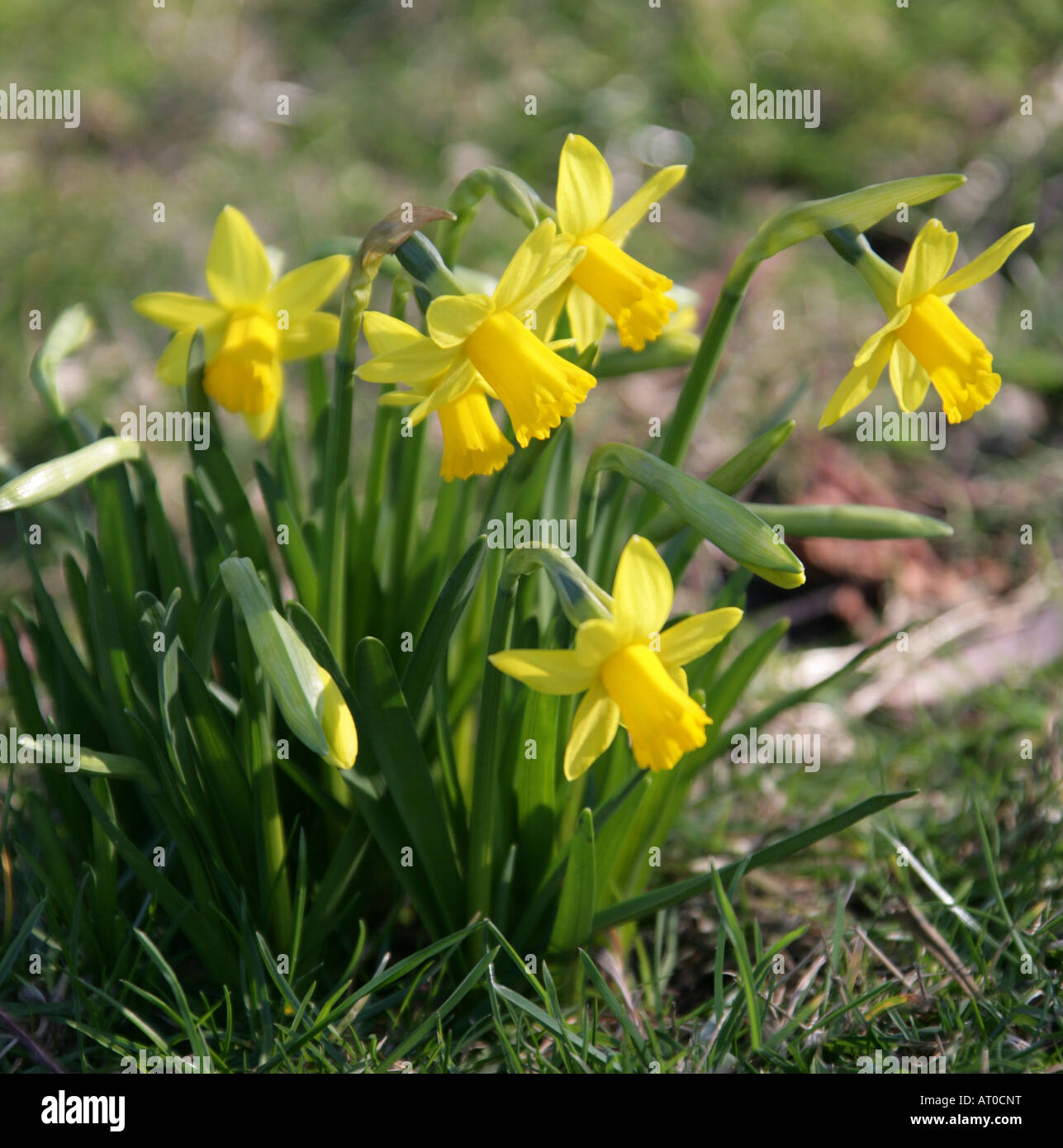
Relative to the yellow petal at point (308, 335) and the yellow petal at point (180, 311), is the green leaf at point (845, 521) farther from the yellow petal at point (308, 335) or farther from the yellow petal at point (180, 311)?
the yellow petal at point (180, 311)

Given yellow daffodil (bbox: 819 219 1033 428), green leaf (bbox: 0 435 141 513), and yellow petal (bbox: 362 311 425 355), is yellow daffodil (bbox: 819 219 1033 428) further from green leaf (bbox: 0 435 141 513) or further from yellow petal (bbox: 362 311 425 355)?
green leaf (bbox: 0 435 141 513)

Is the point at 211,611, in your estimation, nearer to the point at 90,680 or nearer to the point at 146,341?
the point at 90,680

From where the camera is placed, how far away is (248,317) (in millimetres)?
1619

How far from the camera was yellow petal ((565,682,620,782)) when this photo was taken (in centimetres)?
137

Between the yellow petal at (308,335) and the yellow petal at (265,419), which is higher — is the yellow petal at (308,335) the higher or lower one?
the higher one

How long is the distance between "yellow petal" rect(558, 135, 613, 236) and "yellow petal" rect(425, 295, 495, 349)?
0.19 meters

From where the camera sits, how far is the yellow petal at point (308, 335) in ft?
5.33

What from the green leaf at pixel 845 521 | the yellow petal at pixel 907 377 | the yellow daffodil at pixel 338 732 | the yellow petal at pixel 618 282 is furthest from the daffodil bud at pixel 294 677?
the yellow petal at pixel 907 377

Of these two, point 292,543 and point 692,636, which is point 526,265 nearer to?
point 692,636

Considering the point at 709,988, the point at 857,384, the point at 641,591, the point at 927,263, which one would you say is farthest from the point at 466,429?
the point at 709,988

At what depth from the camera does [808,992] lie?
71.7 inches

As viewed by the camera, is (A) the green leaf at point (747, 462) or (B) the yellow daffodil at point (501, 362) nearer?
(B) the yellow daffodil at point (501, 362)

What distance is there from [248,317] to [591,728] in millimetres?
788
